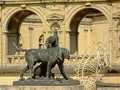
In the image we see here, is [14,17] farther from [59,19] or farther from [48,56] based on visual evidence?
[48,56]

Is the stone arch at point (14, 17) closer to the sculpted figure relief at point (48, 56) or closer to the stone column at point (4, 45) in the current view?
the stone column at point (4, 45)

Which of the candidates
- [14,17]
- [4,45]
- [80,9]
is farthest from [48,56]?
[14,17]

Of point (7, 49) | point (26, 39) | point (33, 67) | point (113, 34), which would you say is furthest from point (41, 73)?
point (26, 39)

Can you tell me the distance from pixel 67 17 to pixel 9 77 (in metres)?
4.80

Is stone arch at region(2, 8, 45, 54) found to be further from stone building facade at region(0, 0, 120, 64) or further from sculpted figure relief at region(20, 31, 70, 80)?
sculpted figure relief at region(20, 31, 70, 80)

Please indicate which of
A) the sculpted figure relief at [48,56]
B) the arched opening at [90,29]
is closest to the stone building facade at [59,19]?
the arched opening at [90,29]

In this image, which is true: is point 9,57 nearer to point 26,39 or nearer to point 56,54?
point 26,39

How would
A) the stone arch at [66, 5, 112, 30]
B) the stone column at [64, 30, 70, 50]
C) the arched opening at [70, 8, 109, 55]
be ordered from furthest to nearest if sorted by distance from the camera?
the arched opening at [70, 8, 109, 55]
the stone column at [64, 30, 70, 50]
the stone arch at [66, 5, 112, 30]

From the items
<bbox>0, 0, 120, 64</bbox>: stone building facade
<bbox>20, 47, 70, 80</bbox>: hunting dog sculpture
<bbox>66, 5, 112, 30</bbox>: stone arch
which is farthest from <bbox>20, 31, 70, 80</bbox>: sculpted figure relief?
<bbox>66, 5, 112, 30</bbox>: stone arch

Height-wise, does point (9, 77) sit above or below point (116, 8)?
below

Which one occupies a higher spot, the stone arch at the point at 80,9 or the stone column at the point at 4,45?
the stone arch at the point at 80,9

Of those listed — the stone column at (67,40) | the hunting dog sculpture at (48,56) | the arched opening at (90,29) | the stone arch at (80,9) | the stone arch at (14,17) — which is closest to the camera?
the hunting dog sculpture at (48,56)

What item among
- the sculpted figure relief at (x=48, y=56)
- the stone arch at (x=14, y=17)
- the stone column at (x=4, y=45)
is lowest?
the sculpted figure relief at (x=48, y=56)

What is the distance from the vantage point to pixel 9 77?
35625 mm
